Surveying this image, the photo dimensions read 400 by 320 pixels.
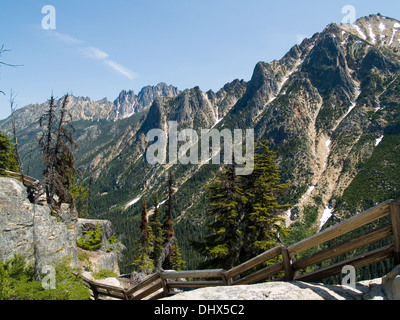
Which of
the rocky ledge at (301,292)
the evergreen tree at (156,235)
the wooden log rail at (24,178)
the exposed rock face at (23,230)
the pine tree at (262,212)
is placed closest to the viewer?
the rocky ledge at (301,292)

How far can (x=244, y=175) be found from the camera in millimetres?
16969

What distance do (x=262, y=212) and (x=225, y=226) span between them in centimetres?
230

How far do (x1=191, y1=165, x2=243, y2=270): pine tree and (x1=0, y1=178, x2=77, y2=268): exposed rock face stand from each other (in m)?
7.51

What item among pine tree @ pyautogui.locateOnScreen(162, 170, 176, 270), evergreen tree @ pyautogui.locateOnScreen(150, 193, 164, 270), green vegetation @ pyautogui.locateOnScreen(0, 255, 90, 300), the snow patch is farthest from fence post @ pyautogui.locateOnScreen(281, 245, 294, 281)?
the snow patch

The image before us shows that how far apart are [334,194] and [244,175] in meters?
200

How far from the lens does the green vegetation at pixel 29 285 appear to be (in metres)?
Result: 7.65

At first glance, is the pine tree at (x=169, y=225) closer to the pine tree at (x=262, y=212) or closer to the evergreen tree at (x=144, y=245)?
the evergreen tree at (x=144, y=245)

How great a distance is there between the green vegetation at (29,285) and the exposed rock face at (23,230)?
1.91 ft

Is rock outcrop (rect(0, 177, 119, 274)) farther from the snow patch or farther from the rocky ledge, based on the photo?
the snow patch

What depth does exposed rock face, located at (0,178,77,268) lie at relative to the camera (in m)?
10.9

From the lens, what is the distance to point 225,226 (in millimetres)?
15594

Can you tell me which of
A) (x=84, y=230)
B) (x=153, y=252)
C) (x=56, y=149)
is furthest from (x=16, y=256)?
(x=153, y=252)

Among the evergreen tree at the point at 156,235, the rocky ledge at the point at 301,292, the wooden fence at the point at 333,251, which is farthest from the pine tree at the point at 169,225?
the rocky ledge at the point at 301,292

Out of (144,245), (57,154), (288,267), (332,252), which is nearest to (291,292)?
(288,267)
